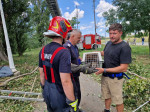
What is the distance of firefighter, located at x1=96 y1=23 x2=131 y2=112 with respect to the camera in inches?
83.9

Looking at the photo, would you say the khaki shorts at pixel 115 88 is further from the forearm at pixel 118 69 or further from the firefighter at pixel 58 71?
the firefighter at pixel 58 71

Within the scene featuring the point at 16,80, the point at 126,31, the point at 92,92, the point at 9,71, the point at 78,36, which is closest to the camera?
the point at 78,36

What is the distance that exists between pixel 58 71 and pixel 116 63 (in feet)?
4.42

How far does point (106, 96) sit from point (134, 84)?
1.32m

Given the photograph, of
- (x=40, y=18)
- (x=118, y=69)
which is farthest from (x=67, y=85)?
(x=40, y=18)

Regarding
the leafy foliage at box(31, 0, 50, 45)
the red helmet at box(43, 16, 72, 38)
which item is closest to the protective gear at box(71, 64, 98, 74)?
the red helmet at box(43, 16, 72, 38)

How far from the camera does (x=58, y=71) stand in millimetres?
1480

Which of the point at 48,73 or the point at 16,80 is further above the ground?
the point at 48,73

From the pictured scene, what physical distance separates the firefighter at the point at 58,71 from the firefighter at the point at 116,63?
1.00m

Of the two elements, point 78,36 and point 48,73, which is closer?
point 48,73

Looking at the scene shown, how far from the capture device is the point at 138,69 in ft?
21.0

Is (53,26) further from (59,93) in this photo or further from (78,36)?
(78,36)

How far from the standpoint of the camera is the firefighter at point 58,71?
1.38 meters

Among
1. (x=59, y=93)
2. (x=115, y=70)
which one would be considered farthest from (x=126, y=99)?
(x=59, y=93)
